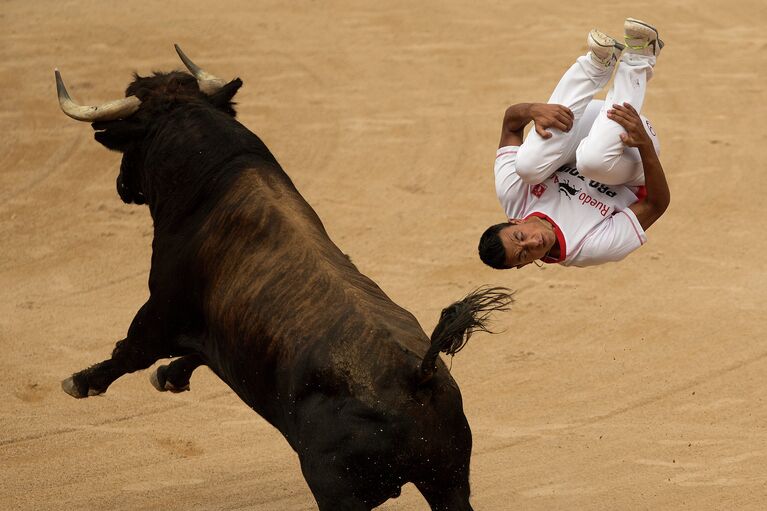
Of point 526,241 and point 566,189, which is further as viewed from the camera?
point 566,189

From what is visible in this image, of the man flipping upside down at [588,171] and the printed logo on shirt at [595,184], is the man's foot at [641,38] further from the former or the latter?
the printed logo on shirt at [595,184]

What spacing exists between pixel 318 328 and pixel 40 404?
3.80 metres

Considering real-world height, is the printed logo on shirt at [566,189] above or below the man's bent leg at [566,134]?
below

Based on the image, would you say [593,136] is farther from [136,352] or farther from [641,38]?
[136,352]

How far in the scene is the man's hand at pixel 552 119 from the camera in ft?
20.7

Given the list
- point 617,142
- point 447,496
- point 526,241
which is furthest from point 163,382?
point 617,142

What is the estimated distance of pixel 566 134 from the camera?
6.36 m

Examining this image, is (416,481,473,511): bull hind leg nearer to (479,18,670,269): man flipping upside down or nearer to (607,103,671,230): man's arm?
(479,18,670,269): man flipping upside down

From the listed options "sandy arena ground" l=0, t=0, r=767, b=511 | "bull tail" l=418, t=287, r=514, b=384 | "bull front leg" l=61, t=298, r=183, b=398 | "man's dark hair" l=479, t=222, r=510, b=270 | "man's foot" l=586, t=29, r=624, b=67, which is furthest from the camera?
"sandy arena ground" l=0, t=0, r=767, b=511

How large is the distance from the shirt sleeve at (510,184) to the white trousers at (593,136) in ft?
0.53

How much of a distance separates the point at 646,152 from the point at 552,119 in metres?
0.51

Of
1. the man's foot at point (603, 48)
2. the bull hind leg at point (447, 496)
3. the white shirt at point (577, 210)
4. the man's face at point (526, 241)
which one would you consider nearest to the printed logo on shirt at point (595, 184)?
the white shirt at point (577, 210)

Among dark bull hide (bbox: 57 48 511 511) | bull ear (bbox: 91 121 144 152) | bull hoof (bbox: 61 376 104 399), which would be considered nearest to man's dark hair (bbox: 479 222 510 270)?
dark bull hide (bbox: 57 48 511 511)

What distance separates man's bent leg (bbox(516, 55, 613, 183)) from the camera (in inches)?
249
